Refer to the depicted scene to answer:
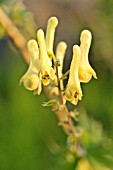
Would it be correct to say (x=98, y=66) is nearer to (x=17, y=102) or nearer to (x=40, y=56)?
(x=17, y=102)

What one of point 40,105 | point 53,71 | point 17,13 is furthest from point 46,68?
point 40,105

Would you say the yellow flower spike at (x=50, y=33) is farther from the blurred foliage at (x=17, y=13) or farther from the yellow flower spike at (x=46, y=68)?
the blurred foliage at (x=17, y=13)

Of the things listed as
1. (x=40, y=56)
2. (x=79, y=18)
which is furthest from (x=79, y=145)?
(x=79, y=18)

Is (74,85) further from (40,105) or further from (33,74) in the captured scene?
(40,105)

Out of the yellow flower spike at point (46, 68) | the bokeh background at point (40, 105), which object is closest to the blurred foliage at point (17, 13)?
the bokeh background at point (40, 105)

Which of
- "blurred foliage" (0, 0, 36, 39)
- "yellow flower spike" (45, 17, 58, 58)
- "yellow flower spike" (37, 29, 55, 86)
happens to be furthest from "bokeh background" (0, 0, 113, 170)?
"yellow flower spike" (37, 29, 55, 86)

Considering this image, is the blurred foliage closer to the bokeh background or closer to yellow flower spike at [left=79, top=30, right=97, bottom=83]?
the bokeh background
